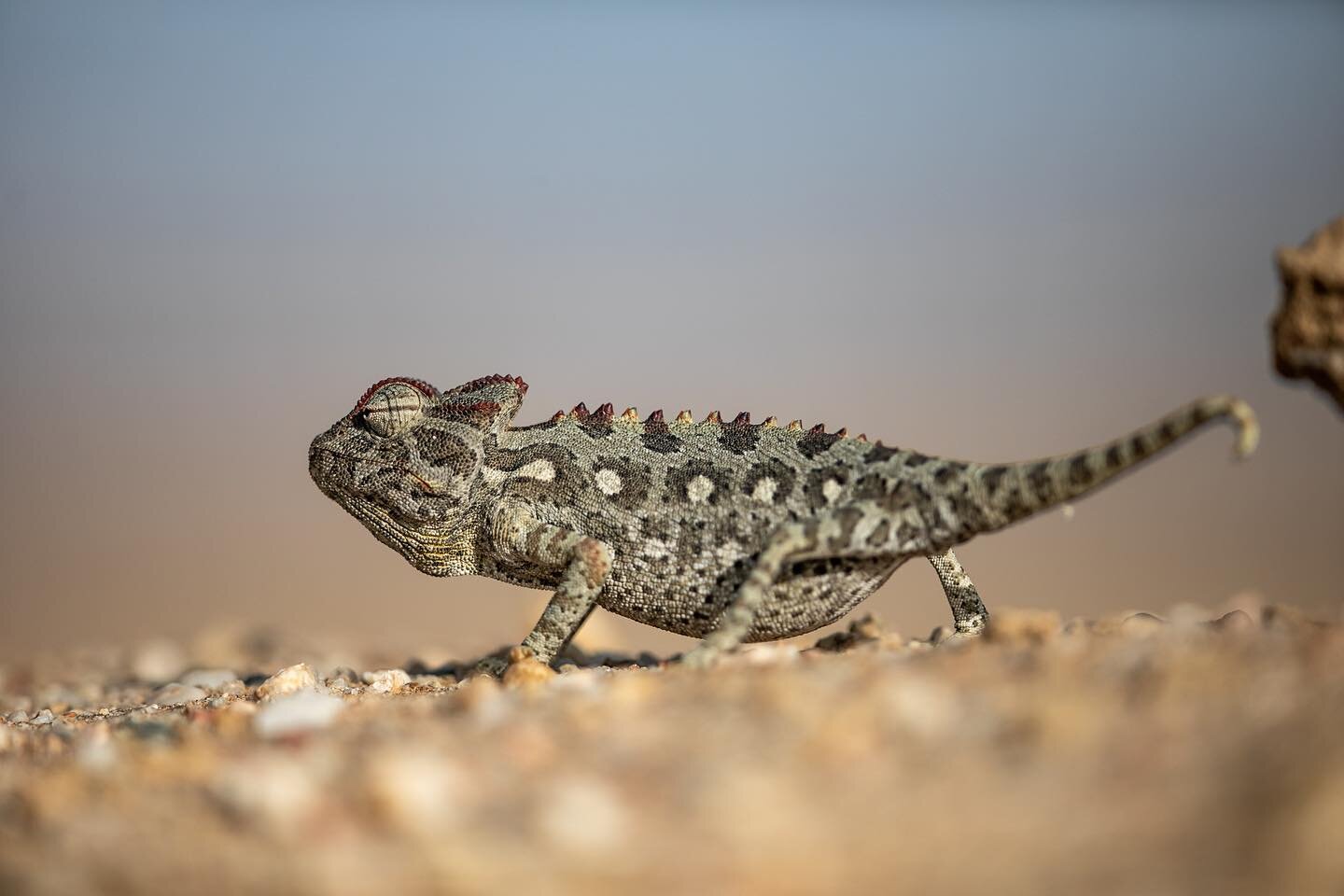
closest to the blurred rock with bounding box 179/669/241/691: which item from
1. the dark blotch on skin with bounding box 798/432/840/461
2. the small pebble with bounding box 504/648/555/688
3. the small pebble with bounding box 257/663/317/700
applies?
the small pebble with bounding box 257/663/317/700

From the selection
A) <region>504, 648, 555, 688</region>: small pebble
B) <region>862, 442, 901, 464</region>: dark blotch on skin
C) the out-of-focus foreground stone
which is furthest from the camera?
<region>862, 442, 901, 464</region>: dark blotch on skin

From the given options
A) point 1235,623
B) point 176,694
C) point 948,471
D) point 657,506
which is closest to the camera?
point 1235,623

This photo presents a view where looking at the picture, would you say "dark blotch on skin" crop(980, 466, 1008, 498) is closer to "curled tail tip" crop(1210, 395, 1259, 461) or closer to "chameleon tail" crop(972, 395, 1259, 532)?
"chameleon tail" crop(972, 395, 1259, 532)

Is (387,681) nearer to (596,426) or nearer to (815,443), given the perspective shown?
(596,426)

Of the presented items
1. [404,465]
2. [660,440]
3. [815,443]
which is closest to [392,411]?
[404,465]

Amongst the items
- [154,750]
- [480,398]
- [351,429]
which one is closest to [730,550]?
[480,398]

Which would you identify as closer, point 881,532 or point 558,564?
point 881,532

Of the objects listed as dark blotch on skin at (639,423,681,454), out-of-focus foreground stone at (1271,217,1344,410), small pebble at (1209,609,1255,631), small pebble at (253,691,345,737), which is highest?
out-of-focus foreground stone at (1271,217,1344,410)
